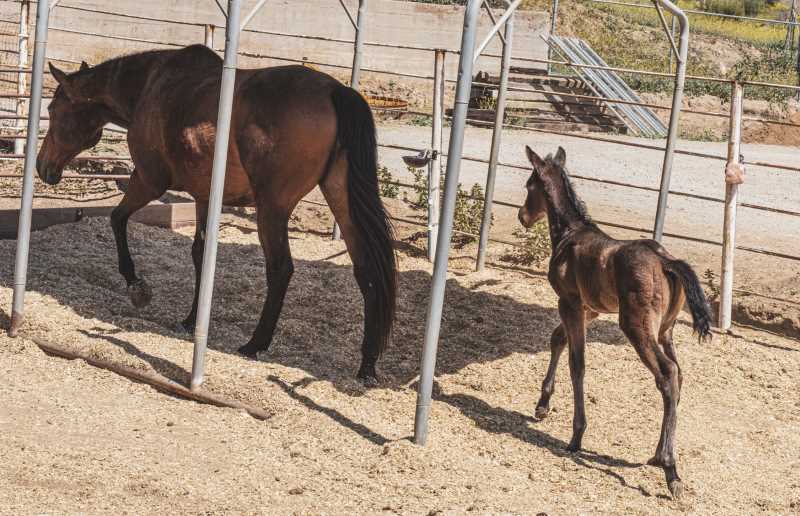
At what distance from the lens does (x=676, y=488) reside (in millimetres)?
4949

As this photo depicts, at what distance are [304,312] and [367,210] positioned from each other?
1421 mm

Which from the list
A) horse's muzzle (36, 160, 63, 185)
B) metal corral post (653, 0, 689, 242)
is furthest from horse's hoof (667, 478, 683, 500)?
horse's muzzle (36, 160, 63, 185)

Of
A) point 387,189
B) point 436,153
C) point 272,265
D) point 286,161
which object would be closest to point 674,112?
point 436,153

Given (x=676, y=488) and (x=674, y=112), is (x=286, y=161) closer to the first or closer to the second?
(x=676, y=488)

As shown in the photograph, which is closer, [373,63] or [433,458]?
[433,458]

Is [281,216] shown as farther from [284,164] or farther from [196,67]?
[196,67]

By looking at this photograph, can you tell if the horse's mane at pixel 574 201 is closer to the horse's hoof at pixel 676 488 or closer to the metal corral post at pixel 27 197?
the horse's hoof at pixel 676 488

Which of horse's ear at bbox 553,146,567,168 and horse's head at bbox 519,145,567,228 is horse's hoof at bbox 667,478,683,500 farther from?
horse's ear at bbox 553,146,567,168

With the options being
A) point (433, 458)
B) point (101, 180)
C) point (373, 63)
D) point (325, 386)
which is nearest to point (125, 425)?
point (325, 386)

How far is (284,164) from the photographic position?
631cm

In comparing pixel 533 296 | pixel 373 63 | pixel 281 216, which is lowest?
pixel 533 296

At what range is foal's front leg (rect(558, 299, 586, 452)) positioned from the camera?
552cm

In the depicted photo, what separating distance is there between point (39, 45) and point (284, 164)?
1712mm

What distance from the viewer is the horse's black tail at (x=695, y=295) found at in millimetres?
5051
